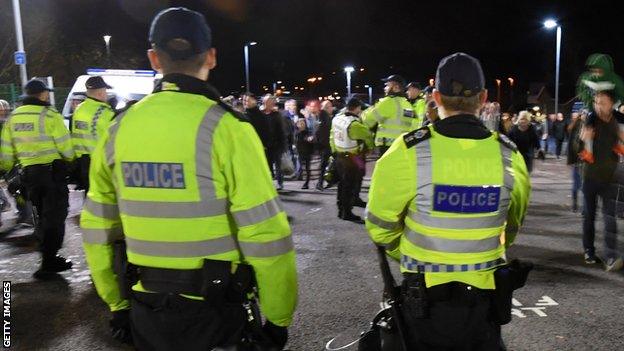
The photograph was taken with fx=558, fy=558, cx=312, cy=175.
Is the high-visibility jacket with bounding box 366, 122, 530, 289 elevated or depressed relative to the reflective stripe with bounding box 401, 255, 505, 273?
elevated

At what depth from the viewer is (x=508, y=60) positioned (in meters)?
50.7

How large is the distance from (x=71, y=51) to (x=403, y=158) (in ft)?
105

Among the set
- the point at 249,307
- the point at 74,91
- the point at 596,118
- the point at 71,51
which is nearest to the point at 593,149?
the point at 596,118

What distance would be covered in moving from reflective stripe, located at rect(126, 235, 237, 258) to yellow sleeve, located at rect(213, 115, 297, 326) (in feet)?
0.20

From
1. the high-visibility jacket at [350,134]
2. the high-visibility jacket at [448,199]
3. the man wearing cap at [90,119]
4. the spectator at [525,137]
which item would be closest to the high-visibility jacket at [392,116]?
the high-visibility jacket at [350,134]

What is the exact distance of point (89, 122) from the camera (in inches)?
245

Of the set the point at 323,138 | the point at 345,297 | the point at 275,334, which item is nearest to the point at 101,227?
the point at 275,334

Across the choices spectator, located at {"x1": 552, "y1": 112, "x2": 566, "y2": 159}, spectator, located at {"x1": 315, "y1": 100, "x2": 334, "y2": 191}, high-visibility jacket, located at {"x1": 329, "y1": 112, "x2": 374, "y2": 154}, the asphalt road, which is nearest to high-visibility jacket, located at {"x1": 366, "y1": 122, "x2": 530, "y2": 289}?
the asphalt road

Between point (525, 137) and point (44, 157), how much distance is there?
24.7ft

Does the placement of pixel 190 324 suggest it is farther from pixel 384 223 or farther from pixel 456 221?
pixel 456 221

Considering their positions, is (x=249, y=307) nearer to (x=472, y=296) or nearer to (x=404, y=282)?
(x=404, y=282)

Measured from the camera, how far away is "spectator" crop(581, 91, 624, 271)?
593 centimetres

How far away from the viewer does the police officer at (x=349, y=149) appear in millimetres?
8508

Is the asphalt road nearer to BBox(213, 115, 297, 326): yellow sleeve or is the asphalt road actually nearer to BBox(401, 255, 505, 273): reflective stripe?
BBox(401, 255, 505, 273): reflective stripe
